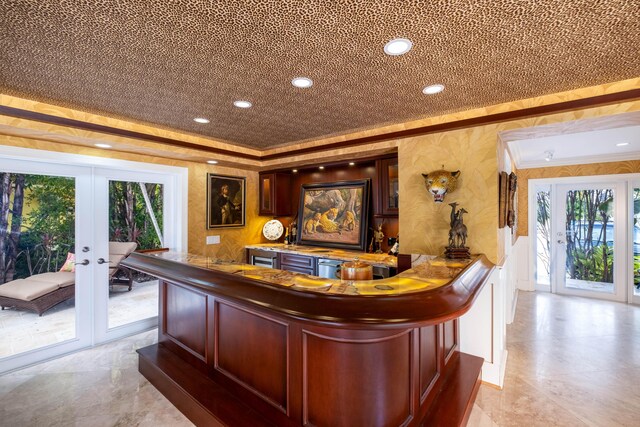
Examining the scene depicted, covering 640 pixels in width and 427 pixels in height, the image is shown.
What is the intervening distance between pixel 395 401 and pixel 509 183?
2626mm

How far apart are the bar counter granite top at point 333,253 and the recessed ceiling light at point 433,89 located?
180 centimetres

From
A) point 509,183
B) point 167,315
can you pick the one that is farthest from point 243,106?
point 509,183

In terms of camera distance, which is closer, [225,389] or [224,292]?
[224,292]

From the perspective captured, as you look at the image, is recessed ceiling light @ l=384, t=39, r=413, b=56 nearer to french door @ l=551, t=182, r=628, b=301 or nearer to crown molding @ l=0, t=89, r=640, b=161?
crown molding @ l=0, t=89, r=640, b=161

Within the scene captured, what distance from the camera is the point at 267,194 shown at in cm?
503

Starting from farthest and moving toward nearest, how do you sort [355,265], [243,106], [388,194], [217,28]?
1. [388,194]
2. [243,106]
3. [355,265]
4. [217,28]

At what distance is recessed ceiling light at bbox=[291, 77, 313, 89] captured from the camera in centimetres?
206

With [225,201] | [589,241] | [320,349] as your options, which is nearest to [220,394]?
[320,349]

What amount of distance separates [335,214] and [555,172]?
4.01 m

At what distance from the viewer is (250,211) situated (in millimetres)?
4988

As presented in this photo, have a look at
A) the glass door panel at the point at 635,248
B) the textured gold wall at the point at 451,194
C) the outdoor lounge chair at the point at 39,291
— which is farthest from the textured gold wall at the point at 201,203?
the glass door panel at the point at 635,248

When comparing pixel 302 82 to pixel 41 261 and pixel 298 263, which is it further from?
pixel 41 261

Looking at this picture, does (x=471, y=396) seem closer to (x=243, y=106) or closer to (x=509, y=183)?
(x=509, y=183)

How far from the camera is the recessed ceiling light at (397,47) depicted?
1594mm
